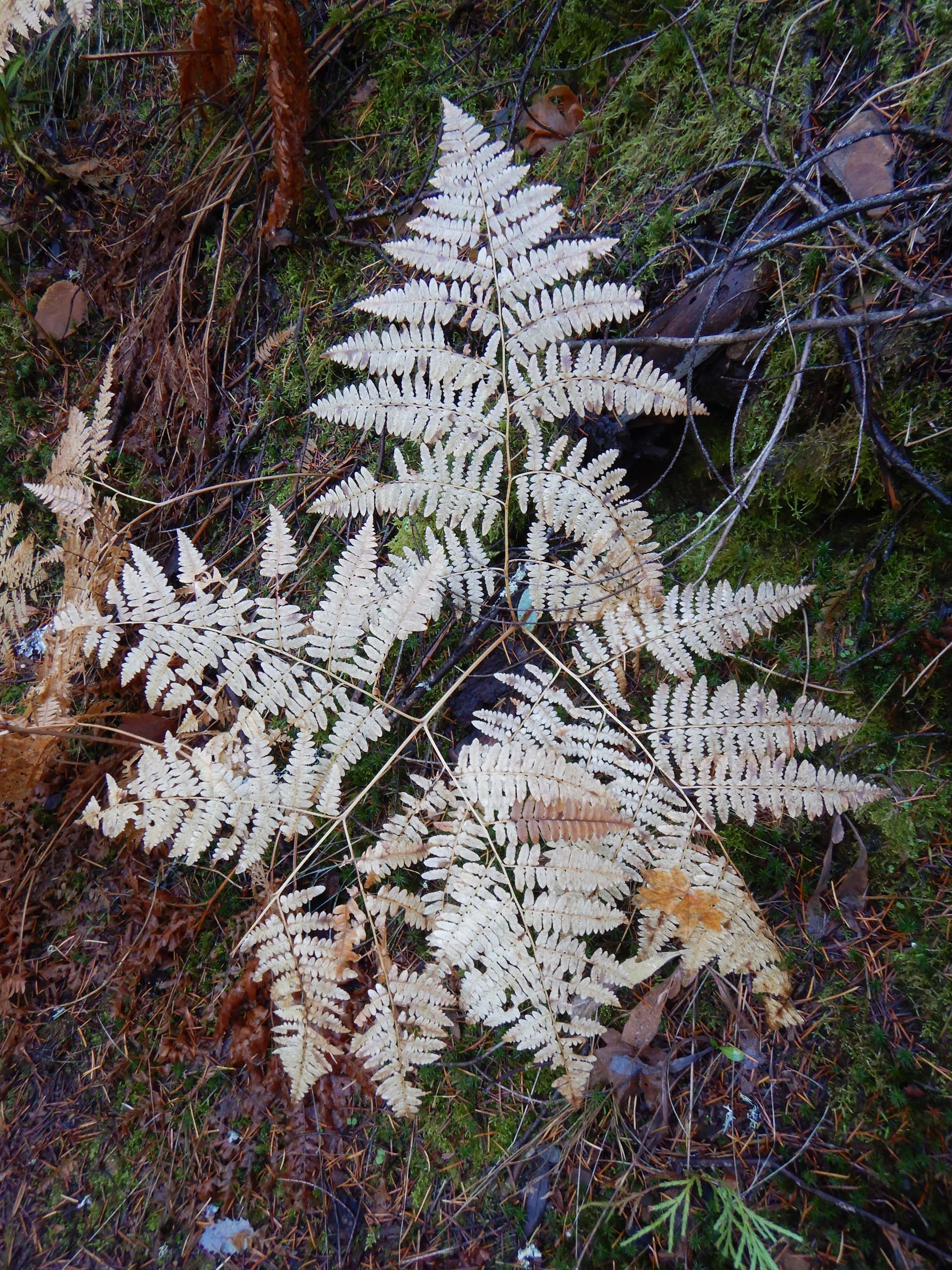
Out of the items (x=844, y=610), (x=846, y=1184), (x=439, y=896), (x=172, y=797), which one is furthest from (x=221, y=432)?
(x=846, y=1184)

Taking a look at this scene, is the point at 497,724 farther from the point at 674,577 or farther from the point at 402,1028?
the point at 402,1028

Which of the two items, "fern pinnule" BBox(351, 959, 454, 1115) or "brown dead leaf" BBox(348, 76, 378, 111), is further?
"brown dead leaf" BBox(348, 76, 378, 111)

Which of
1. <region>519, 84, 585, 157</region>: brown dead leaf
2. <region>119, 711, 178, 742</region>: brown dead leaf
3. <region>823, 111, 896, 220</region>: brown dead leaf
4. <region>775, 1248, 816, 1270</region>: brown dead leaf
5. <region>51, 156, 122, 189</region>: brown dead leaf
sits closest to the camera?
<region>775, 1248, 816, 1270</region>: brown dead leaf

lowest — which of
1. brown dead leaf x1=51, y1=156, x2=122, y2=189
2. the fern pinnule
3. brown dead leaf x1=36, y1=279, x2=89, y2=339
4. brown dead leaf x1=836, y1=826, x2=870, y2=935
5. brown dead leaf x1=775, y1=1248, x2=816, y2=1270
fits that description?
brown dead leaf x1=775, y1=1248, x2=816, y2=1270

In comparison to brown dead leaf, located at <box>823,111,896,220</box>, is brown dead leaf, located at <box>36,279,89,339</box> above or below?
below

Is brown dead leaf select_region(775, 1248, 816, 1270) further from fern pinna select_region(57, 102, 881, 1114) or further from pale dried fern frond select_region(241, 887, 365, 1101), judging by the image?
pale dried fern frond select_region(241, 887, 365, 1101)

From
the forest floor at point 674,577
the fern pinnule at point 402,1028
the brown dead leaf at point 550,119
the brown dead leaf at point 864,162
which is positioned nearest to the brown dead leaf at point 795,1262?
the forest floor at point 674,577

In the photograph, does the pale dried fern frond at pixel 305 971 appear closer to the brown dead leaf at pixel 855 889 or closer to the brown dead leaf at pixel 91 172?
the brown dead leaf at pixel 855 889

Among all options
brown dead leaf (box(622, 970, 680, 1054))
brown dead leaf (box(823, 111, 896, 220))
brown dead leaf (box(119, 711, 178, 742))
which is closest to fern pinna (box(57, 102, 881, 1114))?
brown dead leaf (box(622, 970, 680, 1054))
